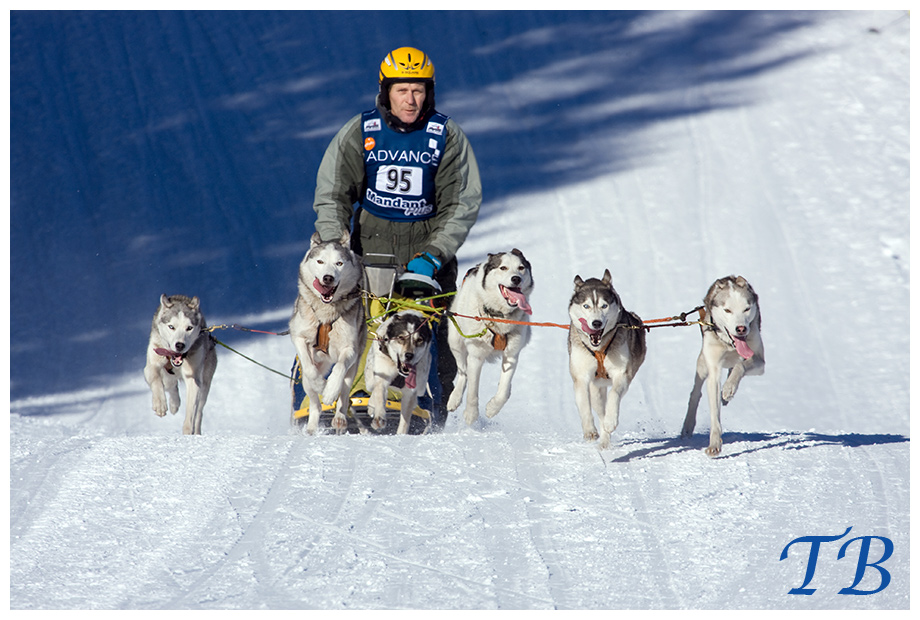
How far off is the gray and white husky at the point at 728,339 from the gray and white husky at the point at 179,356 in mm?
2449

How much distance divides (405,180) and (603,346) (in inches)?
57.0

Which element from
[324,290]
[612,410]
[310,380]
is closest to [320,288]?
[324,290]

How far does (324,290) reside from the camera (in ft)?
16.0

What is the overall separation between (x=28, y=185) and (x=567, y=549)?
26.3 feet

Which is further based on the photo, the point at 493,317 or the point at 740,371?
the point at 493,317

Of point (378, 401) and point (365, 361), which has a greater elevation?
point (365, 361)

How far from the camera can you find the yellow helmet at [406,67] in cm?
530

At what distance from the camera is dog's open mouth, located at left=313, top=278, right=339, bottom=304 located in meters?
4.87

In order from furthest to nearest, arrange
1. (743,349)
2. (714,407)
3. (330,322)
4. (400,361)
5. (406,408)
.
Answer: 1. (406,408)
2. (400,361)
3. (330,322)
4. (714,407)
5. (743,349)

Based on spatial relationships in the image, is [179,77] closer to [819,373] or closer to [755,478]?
[819,373]

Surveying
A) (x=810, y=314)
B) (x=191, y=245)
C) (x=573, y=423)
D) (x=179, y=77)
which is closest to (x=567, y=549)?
(x=573, y=423)

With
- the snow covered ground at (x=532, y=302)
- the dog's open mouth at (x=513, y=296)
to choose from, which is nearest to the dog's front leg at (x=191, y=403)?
the snow covered ground at (x=532, y=302)

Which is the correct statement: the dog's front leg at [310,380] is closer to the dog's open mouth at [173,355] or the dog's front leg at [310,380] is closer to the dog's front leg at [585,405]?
the dog's open mouth at [173,355]

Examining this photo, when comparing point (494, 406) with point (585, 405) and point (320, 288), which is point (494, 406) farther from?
point (320, 288)
